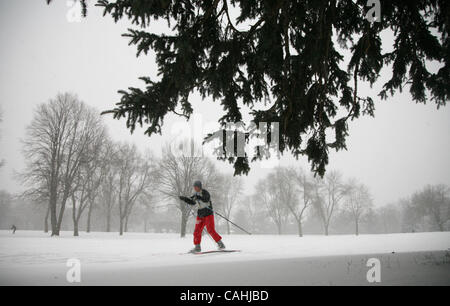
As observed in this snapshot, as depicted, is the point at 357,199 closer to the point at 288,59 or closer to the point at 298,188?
the point at 298,188

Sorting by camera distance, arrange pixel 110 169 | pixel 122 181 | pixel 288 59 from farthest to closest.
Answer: pixel 122 181
pixel 110 169
pixel 288 59

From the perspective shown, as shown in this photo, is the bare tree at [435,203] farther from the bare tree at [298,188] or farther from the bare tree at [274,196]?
the bare tree at [298,188]

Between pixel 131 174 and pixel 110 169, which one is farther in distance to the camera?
pixel 131 174

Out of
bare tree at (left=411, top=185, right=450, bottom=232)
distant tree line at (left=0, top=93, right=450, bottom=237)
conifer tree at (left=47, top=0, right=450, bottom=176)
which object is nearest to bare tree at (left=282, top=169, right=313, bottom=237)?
distant tree line at (left=0, top=93, right=450, bottom=237)

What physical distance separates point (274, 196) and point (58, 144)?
3685 cm

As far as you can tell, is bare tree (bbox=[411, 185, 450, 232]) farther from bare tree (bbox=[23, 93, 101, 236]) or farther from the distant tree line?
bare tree (bbox=[23, 93, 101, 236])

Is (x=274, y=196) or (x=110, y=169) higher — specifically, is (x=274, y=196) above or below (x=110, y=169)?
below

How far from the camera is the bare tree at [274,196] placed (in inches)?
1638

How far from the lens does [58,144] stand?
71.6 feet

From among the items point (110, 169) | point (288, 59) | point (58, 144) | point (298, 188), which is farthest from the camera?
point (298, 188)

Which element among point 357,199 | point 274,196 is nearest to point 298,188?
point 274,196
